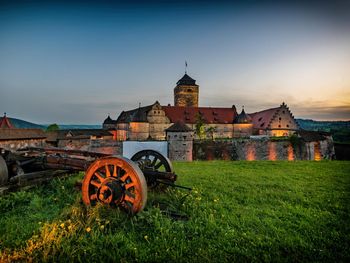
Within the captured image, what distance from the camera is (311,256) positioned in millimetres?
2547

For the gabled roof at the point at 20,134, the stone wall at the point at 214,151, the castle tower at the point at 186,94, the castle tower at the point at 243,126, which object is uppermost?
the castle tower at the point at 186,94

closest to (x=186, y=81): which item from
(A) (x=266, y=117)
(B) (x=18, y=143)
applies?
(A) (x=266, y=117)

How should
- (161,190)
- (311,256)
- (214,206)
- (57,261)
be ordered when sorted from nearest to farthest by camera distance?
Answer: (57,261) → (311,256) → (214,206) → (161,190)

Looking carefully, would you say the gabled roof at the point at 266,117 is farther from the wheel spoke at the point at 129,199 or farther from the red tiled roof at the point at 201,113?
the wheel spoke at the point at 129,199

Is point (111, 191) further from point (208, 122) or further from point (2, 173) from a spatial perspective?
point (208, 122)

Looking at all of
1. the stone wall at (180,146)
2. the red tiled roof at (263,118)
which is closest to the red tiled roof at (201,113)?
the red tiled roof at (263,118)

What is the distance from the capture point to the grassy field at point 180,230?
8.26 ft

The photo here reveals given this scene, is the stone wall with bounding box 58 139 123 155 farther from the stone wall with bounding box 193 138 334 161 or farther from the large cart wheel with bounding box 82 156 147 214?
the large cart wheel with bounding box 82 156 147 214

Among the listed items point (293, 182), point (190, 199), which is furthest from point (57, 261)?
point (293, 182)

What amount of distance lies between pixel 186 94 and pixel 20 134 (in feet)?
129

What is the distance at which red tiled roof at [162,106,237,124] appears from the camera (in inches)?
1556

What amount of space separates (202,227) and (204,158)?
2464 cm

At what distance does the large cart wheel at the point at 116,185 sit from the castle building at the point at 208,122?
32.3 meters

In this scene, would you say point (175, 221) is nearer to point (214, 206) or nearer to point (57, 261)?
point (214, 206)
